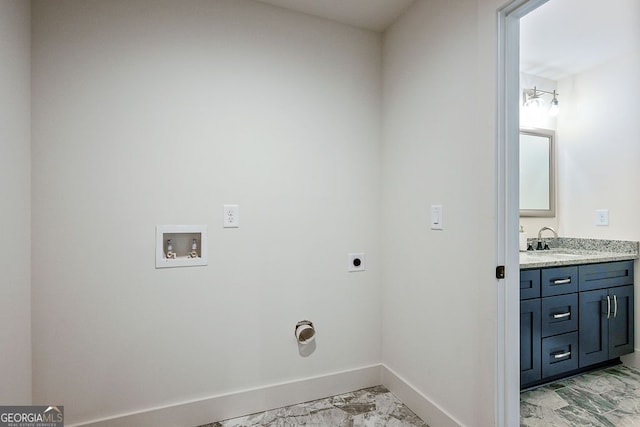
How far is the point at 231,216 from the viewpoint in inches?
75.9

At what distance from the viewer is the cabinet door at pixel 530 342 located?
2.09 metres

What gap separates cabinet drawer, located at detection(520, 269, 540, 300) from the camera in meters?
2.08

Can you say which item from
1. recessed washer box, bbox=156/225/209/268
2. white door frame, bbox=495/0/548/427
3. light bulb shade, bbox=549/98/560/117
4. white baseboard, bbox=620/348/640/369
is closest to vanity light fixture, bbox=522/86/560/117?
light bulb shade, bbox=549/98/560/117

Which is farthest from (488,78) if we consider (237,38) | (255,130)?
(237,38)

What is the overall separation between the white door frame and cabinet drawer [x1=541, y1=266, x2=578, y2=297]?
0.89 m

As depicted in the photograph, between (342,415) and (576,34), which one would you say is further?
(576,34)

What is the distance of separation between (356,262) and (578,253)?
1.94 metres

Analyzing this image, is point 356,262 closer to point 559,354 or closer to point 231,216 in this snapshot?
point 231,216

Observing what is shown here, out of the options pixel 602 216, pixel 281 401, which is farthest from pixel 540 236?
pixel 281 401

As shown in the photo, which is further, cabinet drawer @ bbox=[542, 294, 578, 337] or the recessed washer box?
cabinet drawer @ bbox=[542, 294, 578, 337]

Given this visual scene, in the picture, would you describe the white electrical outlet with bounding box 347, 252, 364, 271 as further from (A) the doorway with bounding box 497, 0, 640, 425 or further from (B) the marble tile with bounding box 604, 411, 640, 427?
(B) the marble tile with bounding box 604, 411, 640, 427

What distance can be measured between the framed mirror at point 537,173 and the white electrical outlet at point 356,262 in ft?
5.22

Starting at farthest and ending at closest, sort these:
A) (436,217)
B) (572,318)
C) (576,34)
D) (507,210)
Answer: (576,34) → (572,318) → (436,217) → (507,210)

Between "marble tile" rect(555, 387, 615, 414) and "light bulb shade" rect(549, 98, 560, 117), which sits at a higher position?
"light bulb shade" rect(549, 98, 560, 117)
